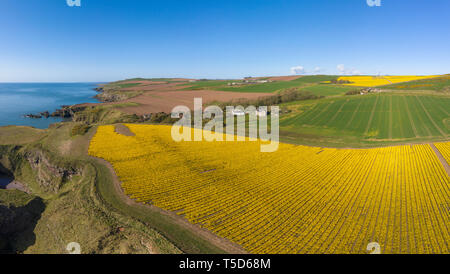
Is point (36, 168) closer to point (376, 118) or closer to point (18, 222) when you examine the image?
point (18, 222)

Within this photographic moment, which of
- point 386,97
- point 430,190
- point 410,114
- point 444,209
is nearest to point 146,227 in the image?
point 444,209

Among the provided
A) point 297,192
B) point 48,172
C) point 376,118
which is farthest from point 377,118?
point 48,172

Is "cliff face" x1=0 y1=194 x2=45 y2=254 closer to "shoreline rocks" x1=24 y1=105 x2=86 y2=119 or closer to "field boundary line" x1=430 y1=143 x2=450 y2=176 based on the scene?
"field boundary line" x1=430 y1=143 x2=450 y2=176

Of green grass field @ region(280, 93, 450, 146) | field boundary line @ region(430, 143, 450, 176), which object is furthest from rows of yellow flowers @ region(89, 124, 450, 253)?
green grass field @ region(280, 93, 450, 146)

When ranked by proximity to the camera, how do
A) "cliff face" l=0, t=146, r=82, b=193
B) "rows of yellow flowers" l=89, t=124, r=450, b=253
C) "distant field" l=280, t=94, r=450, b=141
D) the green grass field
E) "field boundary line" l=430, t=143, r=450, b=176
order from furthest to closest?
"distant field" l=280, t=94, r=450, b=141 → the green grass field → "cliff face" l=0, t=146, r=82, b=193 → "field boundary line" l=430, t=143, r=450, b=176 → "rows of yellow flowers" l=89, t=124, r=450, b=253

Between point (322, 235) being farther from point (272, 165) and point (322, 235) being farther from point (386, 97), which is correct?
point (386, 97)

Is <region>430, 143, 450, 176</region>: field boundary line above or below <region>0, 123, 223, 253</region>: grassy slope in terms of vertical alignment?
above
